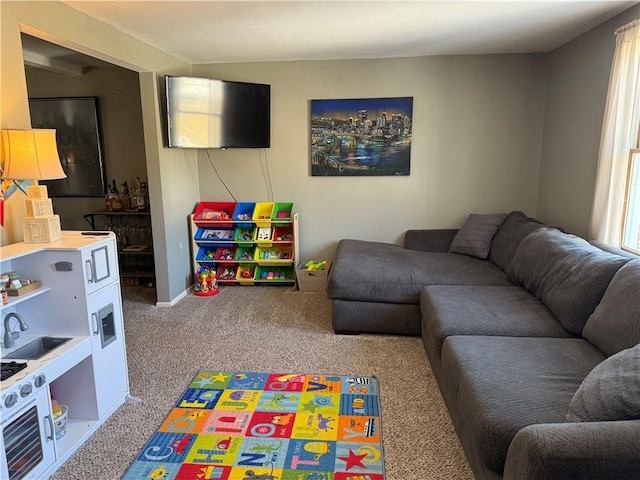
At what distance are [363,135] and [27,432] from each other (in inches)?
140

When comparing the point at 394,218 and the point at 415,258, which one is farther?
the point at 394,218

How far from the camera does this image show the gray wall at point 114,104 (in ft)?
14.6

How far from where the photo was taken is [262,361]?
114 inches

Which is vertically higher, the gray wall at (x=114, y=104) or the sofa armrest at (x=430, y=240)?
the gray wall at (x=114, y=104)

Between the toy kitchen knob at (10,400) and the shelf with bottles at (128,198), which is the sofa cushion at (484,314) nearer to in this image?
the toy kitchen knob at (10,400)

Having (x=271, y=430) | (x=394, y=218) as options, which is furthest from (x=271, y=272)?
(x=271, y=430)

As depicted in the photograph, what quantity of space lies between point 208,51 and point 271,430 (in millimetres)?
3293

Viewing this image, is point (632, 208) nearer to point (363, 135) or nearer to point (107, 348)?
point (363, 135)

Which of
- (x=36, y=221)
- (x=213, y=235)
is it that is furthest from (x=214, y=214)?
(x=36, y=221)

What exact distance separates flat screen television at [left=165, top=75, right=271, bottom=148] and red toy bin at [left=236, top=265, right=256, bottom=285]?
4.18 ft

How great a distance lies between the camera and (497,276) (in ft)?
10.8

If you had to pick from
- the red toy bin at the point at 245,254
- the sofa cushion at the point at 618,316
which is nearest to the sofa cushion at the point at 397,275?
the sofa cushion at the point at 618,316

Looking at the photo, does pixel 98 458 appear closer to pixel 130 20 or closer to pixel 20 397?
pixel 20 397

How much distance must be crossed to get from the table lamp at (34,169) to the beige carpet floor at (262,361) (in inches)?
42.1
